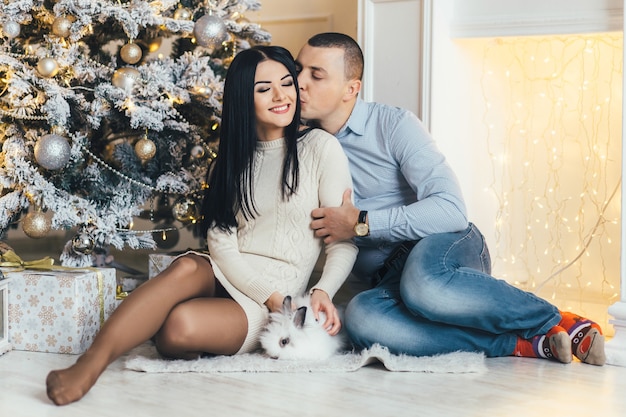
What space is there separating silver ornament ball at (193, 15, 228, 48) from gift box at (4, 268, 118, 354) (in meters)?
0.71

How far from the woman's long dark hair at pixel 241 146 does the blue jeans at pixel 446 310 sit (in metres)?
0.36

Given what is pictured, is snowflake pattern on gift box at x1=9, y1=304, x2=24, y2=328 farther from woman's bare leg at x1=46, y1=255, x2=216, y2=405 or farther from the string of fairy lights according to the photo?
the string of fairy lights

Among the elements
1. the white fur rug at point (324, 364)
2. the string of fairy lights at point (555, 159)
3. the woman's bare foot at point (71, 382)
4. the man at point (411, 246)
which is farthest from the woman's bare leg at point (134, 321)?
the string of fairy lights at point (555, 159)

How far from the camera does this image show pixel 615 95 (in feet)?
8.53

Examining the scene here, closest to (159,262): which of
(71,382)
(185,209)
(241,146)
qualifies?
(185,209)

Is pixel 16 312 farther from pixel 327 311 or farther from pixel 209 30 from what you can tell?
pixel 209 30

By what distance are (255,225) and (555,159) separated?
116cm

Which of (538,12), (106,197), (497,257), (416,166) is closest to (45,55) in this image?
(106,197)

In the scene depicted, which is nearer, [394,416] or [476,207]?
[394,416]

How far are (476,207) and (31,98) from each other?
4.59 ft

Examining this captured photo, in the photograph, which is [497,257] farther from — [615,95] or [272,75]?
[272,75]

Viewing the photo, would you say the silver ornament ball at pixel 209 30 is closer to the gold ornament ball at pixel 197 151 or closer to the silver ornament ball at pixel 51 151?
the gold ornament ball at pixel 197 151

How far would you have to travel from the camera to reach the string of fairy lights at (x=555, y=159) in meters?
2.63

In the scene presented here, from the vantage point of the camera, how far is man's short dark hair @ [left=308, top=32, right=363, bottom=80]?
2.22m
